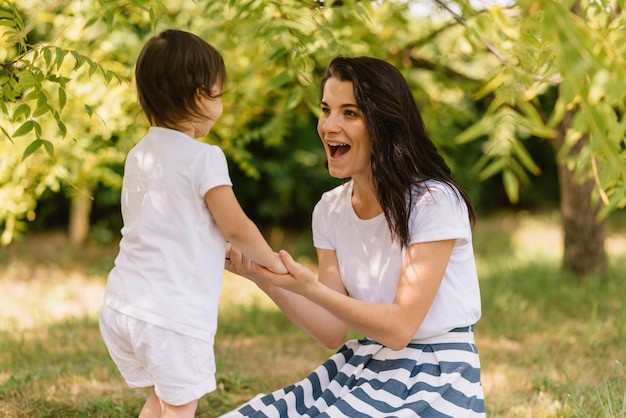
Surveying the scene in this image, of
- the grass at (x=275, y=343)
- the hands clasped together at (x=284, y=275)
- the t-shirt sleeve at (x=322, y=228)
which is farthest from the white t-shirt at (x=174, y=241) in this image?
the grass at (x=275, y=343)

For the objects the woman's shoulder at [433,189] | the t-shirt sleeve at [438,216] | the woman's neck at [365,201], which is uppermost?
the woman's shoulder at [433,189]

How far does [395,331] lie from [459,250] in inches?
13.0

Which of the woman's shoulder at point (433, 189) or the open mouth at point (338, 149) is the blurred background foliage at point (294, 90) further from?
the open mouth at point (338, 149)

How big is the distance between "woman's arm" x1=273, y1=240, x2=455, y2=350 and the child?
0.25 metres

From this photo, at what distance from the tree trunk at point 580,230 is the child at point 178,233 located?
3.28 meters

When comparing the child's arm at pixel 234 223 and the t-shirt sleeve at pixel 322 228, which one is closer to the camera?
the child's arm at pixel 234 223

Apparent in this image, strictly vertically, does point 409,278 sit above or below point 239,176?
above

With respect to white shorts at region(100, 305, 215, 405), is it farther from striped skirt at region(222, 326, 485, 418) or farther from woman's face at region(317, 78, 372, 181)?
woman's face at region(317, 78, 372, 181)

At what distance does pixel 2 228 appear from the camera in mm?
6586

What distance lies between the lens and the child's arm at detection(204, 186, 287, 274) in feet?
5.75

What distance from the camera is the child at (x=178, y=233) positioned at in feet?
5.80

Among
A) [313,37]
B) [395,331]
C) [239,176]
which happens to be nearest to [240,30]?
[313,37]

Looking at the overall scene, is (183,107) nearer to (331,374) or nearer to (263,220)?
(331,374)

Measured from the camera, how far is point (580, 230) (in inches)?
186
